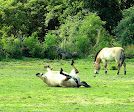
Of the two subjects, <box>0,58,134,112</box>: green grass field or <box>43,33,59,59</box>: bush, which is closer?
<box>0,58,134,112</box>: green grass field

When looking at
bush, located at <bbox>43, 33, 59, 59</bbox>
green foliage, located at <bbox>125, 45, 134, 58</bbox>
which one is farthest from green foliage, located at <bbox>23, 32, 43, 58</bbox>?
green foliage, located at <bbox>125, 45, 134, 58</bbox>

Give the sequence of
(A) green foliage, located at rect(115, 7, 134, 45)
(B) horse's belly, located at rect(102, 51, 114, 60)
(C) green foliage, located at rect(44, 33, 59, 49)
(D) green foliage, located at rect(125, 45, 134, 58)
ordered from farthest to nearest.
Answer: (A) green foliage, located at rect(115, 7, 134, 45) < (D) green foliage, located at rect(125, 45, 134, 58) < (C) green foliage, located at rect(44, 33, 59, 49) < (B) horse's belly, located at rect(102, 51, 114, 60)

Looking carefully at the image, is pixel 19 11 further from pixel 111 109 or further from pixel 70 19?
pixel 111 109

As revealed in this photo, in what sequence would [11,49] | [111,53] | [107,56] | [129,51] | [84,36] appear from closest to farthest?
[107,56] < [111,53] < [11,49] < [84,36] < [129,51]

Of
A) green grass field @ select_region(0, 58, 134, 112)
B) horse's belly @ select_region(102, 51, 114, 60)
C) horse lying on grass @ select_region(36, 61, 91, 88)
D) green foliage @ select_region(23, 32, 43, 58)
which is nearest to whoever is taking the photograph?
green grass field @ select_region(0, 58, 134, 112)

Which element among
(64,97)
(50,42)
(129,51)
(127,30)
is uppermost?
(127,30)

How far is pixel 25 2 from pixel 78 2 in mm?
8270

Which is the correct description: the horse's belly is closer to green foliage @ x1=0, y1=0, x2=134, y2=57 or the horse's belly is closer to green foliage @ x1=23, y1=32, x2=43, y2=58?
green foliage @ x1=0, y1=0, x2=134, y2=57

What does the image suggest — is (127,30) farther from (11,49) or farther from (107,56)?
(107,56)

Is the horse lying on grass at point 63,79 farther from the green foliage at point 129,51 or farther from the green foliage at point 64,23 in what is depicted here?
the green foliage at point 129,51

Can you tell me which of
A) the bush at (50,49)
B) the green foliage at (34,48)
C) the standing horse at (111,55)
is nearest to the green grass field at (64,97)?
the standing horse at (111,55)

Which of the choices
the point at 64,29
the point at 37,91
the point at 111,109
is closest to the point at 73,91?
the point at 37,91

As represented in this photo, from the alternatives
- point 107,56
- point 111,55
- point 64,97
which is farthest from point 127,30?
point 64,97

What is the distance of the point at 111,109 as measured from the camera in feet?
42.2
